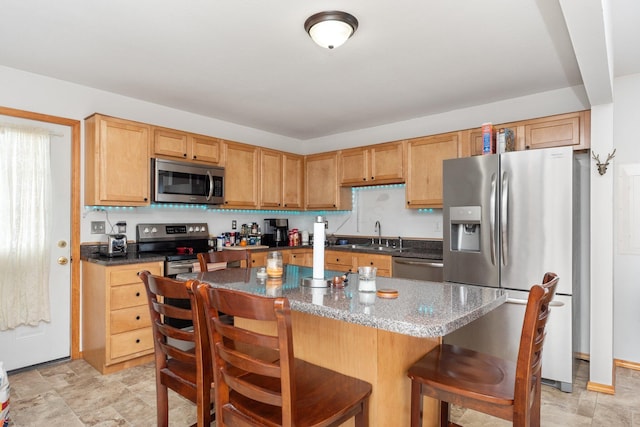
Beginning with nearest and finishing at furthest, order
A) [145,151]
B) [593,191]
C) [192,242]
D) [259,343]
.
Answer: [259,343] < [593,191] < [145,151] < [192,242]

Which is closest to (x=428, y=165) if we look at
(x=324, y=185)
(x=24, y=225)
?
(x=324, y=185)

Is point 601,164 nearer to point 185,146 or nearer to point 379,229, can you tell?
point 379,229

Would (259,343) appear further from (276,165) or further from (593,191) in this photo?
(276,165)

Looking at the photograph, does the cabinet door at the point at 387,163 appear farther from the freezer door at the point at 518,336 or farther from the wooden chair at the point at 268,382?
the wooden chair at the point at 268,382

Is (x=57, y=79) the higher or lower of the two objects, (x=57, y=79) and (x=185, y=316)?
the higher

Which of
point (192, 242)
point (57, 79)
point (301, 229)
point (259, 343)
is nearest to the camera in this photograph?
point (259, 343)

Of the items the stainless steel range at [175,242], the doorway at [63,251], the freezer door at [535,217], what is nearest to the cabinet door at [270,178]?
the stainless steel range at [175,242]

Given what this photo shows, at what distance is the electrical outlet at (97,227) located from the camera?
3.48 meters

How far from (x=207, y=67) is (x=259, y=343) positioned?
253 cm

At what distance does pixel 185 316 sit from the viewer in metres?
1.52

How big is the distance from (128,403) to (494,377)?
239 cm

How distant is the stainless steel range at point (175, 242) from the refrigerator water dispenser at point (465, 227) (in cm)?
238

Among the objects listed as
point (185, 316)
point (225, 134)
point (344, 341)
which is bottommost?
point (344, 341)

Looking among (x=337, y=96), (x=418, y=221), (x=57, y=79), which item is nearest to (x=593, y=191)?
(x=418, y=221)
